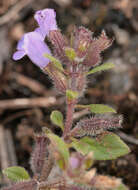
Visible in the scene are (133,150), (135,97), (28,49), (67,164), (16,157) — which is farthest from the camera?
(135,97)

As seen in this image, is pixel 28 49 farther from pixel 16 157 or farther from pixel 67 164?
pixel 16 157

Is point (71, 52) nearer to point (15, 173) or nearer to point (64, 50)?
point (64, 50)

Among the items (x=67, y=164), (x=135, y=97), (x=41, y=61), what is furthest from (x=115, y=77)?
(x=67, y=164)

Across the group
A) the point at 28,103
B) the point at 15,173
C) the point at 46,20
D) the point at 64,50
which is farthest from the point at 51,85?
the point at 64,50

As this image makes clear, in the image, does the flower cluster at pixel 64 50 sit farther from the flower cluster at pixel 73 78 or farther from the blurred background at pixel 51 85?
the blurred background at pixel 51 85

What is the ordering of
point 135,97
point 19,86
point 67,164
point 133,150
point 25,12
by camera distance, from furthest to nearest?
1. point 25,12
2. point 19,86
3. point 135,97
4. point 133,150
5. point 67,164

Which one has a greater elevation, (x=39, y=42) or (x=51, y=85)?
(x=39, y=42)

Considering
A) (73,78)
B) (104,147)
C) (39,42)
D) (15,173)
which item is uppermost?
(39,42)
